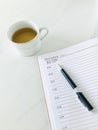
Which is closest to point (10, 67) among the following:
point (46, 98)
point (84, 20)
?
point (46, 98)

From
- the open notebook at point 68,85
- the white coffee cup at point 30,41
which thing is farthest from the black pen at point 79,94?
the white coffee cup at point 30,41

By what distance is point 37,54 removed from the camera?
0.81 m

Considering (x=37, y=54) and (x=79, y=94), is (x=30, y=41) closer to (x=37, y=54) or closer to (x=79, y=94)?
(x=37, y=54)

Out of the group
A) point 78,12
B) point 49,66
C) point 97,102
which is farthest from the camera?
point 78,12

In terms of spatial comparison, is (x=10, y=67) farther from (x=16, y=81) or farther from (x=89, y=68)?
(x=89, y=68)

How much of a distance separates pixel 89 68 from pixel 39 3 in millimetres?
356

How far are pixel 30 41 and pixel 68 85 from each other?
161mm

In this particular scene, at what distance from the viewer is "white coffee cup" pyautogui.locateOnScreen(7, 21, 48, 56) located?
755 mm

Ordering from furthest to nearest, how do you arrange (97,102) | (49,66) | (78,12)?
(78,12), (49,66), (97,102)

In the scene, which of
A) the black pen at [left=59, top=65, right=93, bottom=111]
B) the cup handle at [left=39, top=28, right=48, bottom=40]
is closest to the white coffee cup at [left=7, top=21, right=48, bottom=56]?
the cup handle at [left=39, top=28, right=48, bottom=40]

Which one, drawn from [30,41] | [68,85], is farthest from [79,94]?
[30,41]

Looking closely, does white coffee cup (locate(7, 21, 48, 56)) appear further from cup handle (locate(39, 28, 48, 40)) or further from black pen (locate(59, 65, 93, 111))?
black pen (locate(59, 65, 93, 111))

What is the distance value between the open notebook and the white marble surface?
25 mm

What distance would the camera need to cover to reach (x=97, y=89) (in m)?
0.67
